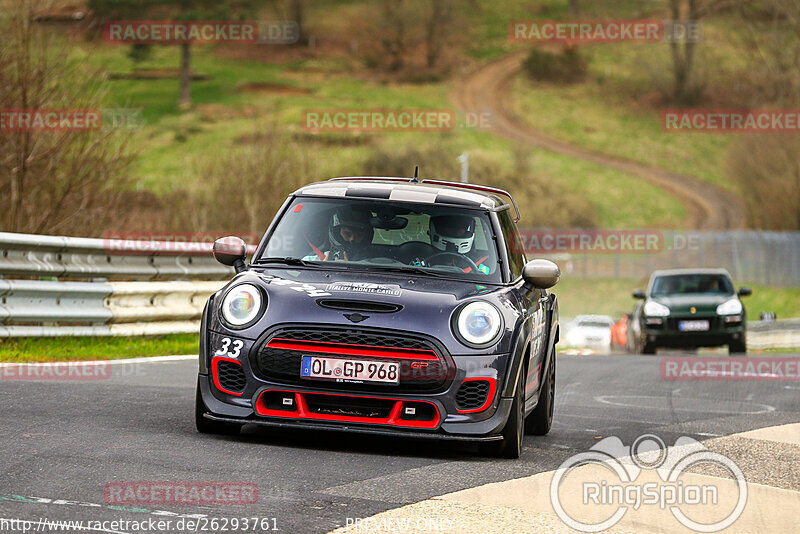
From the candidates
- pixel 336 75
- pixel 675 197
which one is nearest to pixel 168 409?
pixel 675 197

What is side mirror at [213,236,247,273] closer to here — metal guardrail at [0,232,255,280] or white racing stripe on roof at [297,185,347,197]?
white racing stripe on roof at [297,185,347,197]

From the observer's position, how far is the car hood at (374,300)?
7.28m

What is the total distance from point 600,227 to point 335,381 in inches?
3004

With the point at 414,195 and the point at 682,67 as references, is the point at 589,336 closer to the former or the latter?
the point at 414,195

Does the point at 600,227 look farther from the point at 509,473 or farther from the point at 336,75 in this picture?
the point at 509,473

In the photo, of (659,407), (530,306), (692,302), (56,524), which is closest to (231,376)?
(530,306)

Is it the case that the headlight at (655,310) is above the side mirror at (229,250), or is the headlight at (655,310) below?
below

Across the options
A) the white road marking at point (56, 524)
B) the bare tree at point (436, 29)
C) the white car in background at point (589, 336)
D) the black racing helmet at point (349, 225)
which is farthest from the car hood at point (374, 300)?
the bare tree at point (436, 29)

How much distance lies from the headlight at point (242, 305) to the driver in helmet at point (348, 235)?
746mm

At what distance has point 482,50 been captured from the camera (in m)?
128

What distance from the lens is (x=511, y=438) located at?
7.51 m

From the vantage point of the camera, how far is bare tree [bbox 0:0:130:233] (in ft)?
54.6

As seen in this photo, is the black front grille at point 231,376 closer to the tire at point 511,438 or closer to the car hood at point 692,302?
the tire at point 511,438

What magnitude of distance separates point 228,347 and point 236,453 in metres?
0.70
